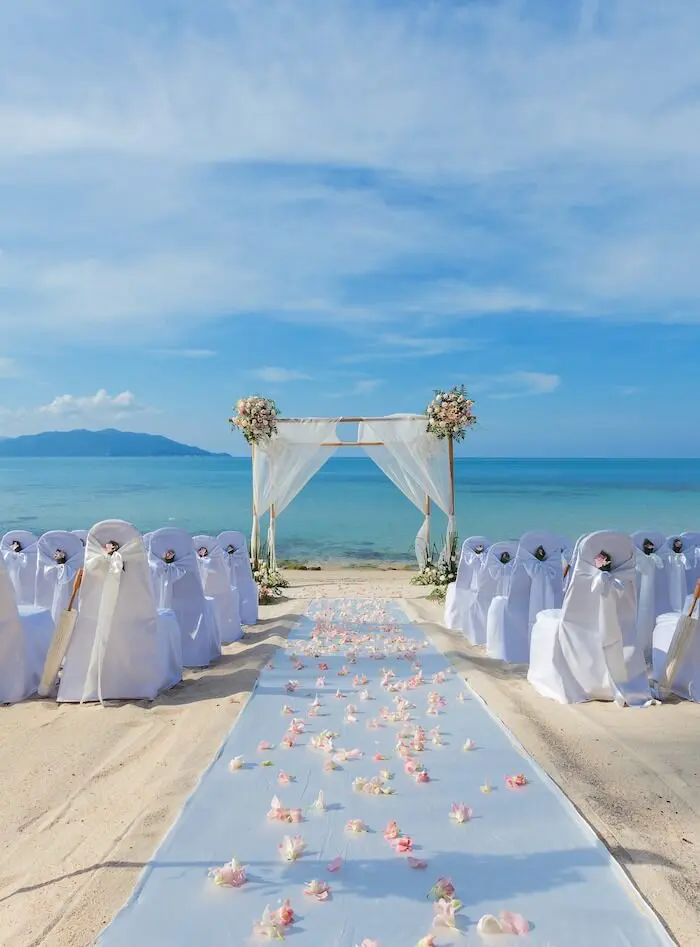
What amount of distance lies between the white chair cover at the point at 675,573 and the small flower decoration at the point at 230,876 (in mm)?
4951

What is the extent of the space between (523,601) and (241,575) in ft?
9.78

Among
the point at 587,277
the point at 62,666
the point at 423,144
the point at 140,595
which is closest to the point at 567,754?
the point at 140,595

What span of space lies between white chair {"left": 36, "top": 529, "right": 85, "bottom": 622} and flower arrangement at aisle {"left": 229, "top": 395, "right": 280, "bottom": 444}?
14.4ft

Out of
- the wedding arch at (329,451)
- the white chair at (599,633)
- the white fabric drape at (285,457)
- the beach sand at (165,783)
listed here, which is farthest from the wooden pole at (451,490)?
the white chair at (599,633)

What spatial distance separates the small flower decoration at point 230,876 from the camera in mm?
2141

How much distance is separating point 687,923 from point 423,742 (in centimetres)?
153

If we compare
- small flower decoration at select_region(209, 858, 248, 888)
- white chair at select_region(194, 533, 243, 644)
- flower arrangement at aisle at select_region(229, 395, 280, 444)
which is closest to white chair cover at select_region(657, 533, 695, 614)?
white chair at select_region(194, 533, 243, 644)

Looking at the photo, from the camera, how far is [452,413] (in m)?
10.2

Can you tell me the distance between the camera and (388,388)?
124ft

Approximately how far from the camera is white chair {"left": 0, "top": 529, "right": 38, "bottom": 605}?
6.62 metres

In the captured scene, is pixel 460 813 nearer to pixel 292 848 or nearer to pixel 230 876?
pixel 292 848

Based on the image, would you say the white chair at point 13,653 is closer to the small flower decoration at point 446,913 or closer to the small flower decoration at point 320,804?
the small flower decoration at point 320,804

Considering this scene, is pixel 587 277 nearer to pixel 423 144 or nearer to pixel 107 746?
pixel 423 144

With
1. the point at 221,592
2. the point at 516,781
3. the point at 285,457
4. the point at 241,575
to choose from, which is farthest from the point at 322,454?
the point at 516,781
